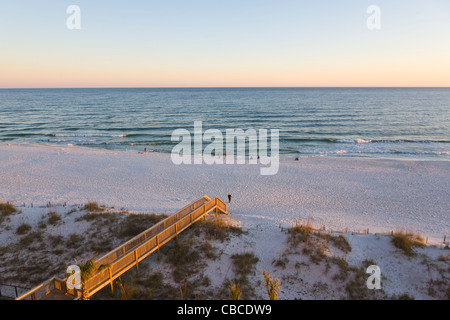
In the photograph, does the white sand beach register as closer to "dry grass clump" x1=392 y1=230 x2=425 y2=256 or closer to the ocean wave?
"dry grass clump" x1=392 y1=230 x2=425 y2=256

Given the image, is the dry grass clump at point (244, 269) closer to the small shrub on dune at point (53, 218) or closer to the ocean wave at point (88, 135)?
the small shrub on dune at point (53, 218)

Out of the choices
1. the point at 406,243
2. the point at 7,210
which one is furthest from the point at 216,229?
the point at 7,210

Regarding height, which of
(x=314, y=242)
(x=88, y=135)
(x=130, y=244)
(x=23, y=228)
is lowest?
(x=314, y=242)

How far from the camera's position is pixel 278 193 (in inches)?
896

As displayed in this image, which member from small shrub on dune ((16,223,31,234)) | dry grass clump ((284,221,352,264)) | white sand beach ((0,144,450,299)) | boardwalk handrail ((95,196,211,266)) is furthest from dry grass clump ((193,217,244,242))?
small shrub on dune ((16,223,31,234))

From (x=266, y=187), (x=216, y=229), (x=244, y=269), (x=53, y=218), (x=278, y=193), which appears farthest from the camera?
(x=266, y=187)

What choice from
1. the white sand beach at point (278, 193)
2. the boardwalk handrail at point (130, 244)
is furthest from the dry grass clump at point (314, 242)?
the boardwalk handrail at point (130, 244)

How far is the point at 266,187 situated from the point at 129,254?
618 inches

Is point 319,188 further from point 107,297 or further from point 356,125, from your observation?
point 356,125

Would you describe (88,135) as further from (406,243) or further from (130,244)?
(406,243)

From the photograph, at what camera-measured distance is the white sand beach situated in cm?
1243

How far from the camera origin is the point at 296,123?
56.6 m

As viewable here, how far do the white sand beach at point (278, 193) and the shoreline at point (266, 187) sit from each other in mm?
76

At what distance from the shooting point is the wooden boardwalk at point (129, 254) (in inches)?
334
